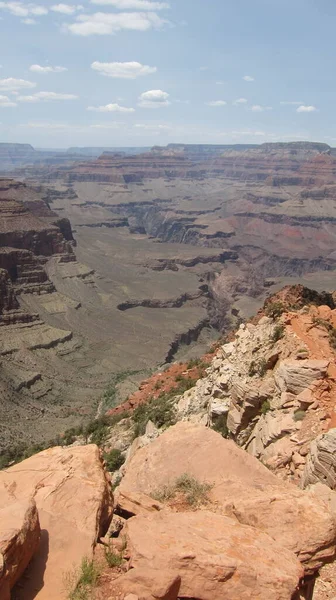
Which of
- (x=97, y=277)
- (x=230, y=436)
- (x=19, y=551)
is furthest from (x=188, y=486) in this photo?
(x=97, y=277)

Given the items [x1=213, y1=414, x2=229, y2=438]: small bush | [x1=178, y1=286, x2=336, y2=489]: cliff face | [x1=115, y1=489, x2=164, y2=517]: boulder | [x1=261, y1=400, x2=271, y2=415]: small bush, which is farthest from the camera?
[x1=213, y1=414, x2=229, y2=438]: small bush

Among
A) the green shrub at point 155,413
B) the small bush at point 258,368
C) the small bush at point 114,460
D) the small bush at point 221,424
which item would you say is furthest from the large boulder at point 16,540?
the green shrub at point 155,413

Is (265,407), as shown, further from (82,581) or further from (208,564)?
(82,581)

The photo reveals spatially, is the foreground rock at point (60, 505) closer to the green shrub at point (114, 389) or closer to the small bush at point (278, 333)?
the small bush at point (278, 333)

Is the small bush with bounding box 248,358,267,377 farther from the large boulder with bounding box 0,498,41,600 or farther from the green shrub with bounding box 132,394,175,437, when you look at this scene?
the large boulder with bounding box 0,498,41,600

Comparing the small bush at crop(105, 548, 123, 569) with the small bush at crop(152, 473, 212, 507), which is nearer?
the small bush at crop(105, 548, 123, 569)

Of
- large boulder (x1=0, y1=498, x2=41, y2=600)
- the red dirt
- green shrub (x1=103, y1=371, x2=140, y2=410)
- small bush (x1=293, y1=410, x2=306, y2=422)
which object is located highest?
large boulder (x1=0, y1=498, x2=41, y2=600)

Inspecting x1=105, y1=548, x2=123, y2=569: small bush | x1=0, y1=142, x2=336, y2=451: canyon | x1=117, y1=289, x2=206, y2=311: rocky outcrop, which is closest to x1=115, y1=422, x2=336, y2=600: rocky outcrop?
x1=105, y1=548, x2=123, y2=569: small bush
